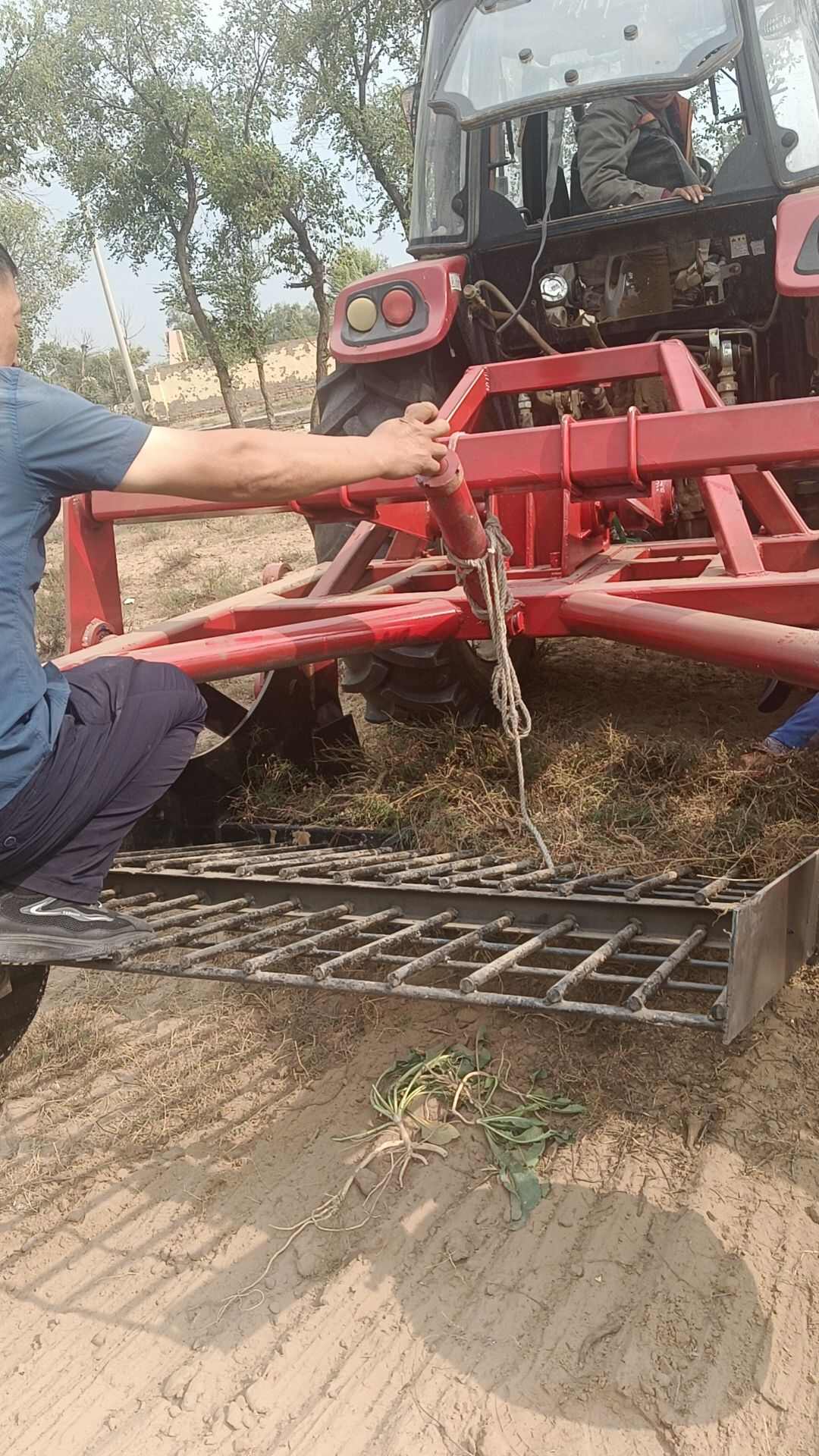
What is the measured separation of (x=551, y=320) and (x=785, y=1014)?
2.44m

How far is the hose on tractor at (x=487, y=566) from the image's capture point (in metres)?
2.18

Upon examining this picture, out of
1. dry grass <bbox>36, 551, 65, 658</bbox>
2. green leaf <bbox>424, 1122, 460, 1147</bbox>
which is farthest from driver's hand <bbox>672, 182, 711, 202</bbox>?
dry grass <bbox>36, 551, 65, 658</bbox>

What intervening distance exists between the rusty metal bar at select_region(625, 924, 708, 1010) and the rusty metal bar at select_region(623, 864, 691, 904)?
0.12 metres

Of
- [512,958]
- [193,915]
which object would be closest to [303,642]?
[193,915]

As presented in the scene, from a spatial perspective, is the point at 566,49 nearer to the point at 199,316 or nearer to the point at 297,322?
the point at 199,316

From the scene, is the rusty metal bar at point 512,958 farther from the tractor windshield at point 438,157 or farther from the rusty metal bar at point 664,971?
the tractor windshield at point 438,157

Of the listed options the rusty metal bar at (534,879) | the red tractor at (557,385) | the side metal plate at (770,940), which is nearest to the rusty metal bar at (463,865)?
the rusty metal bar at (534,879)

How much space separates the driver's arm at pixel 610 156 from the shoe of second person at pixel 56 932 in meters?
2.89

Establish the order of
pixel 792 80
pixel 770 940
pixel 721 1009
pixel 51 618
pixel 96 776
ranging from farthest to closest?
pixel 51 618 → pixel 792 80 → pixel 96 776 → pixel 770 940 → pixel 721 1009

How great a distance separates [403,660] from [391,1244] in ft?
5.81

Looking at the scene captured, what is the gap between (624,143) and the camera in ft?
11.8

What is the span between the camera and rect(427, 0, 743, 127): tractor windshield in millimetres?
3293

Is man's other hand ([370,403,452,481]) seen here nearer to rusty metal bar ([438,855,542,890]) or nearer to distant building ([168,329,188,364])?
rusty metal bar ([438,855,542,890])

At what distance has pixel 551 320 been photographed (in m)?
3.71
